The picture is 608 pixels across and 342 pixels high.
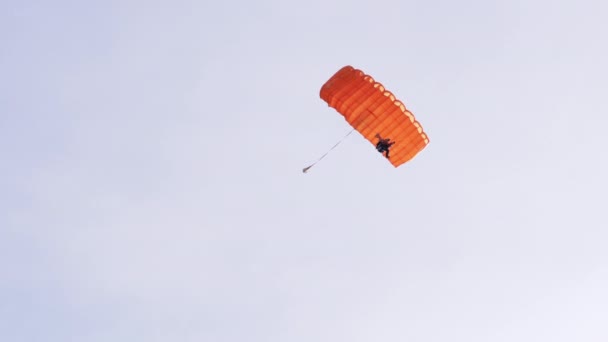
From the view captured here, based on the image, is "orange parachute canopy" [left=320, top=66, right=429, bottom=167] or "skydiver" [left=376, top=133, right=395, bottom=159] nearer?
"orange parachute canopy" [left=320, top=66, right=429, bottom=167]

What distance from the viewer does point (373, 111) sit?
313 feet

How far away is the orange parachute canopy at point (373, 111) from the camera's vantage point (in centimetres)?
9525

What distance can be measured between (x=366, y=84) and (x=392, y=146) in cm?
387

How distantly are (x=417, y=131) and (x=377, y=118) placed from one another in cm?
236

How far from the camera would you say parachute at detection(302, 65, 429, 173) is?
95.2 m

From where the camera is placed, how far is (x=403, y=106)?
95438 millimetres

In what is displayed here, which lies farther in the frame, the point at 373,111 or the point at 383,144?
the point at 383,144

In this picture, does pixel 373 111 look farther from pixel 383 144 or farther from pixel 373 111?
pixel 383 144

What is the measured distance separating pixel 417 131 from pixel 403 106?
161 cm

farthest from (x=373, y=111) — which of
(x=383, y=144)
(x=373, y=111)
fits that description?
(x=383, y=144)

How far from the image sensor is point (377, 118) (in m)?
95.5

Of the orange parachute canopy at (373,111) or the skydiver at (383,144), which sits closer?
the orange parachute canopy at (373,111)

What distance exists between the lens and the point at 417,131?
9562 cm

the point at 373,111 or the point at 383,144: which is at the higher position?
the point at 373,111
